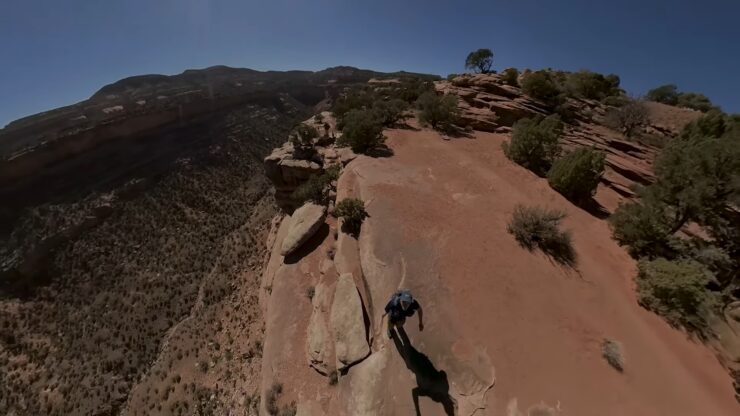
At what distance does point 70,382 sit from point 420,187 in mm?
21753

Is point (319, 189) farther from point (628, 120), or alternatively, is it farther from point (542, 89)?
point (628, 120)

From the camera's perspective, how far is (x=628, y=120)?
935 inches

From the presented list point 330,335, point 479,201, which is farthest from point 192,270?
point 479,201

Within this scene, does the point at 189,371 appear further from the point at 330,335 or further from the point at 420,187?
the point at 420,187

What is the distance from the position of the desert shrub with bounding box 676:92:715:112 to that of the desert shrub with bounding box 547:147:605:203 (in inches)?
1367

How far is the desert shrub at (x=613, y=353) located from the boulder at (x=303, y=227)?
10.3 metres

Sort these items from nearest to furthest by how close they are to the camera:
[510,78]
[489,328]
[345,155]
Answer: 1. [489,328]
2. [345,155]
3. [510,78]

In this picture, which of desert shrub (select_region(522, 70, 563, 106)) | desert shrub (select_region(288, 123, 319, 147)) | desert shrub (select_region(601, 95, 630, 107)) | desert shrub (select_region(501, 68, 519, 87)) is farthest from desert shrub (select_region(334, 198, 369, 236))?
desert shrub (select_region(601, 95, 630, 107))

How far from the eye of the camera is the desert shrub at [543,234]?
9773 millimetres

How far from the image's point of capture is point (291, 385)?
8617mm

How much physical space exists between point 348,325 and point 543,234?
6.94 meters

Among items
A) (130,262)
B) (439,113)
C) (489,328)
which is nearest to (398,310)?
(489,328)

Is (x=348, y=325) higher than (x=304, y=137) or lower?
lower

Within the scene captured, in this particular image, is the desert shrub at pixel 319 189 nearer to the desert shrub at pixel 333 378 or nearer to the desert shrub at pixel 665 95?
the desert shrub at pixel 333 378
